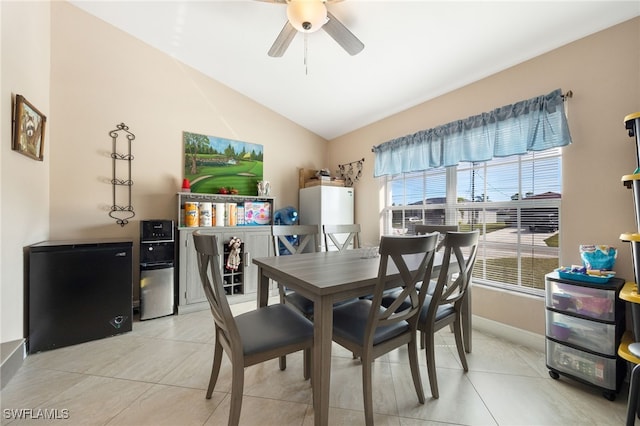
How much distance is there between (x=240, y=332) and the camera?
134cm

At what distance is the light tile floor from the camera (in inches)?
54.4

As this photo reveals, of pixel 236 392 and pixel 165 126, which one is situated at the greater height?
pixel 165 126

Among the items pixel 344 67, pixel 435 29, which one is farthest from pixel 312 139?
pixel 435 29

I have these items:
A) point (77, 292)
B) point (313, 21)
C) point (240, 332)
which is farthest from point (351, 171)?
point (77, 292)

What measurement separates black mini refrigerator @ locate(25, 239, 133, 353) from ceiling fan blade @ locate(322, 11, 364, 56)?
2.56 meters

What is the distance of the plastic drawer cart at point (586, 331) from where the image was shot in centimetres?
151

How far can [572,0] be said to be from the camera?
1.67m

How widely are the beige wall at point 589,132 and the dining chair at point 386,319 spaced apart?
4.69ft

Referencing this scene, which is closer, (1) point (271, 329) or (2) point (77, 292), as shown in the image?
(1) point (271, 329)

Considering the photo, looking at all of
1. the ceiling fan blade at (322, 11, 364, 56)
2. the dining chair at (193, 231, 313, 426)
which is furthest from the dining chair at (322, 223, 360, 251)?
the ceiling fan blade at (322, 11, 364, 56)

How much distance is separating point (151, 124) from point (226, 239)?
1.65 meters

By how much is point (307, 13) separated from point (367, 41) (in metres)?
0.87

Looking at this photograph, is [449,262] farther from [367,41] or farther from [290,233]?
[367,41]

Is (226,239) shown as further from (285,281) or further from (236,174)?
(285,281)
